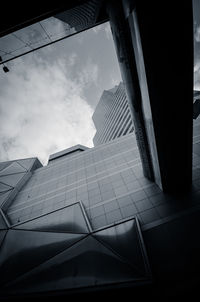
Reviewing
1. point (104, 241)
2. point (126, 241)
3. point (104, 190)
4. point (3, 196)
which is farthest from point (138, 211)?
point (3, 196)

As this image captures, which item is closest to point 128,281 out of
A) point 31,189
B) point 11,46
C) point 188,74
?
point 188,74

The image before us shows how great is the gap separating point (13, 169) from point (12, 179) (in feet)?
9.59

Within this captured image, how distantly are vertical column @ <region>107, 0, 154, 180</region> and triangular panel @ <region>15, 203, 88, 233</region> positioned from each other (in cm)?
590

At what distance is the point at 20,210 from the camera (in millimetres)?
12555

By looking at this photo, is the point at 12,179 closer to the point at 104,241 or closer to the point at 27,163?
the point at 27,163

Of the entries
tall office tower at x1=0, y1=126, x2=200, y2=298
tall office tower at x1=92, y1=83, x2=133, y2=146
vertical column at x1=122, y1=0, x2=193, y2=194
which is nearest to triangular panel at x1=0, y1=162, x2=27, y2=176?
tall office tower at x1=0, y1=126, x2=200, y2=298

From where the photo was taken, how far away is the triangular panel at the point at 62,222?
775cm

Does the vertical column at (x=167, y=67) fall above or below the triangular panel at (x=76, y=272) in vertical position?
above

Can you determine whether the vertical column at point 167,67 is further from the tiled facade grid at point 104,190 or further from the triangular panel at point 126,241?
the triangular panel at point 126,241

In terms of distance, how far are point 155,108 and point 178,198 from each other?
5605mm

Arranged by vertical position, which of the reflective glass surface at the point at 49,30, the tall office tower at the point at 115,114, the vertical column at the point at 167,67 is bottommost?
the tall office tower at the point at 115,114

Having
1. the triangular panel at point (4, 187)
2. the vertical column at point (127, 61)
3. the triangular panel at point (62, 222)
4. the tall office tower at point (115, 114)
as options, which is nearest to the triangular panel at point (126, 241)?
the triangular panel at point (62, 222)

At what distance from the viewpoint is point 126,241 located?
6414 mm

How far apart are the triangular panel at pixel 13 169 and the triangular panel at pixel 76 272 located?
15523 millimetres
